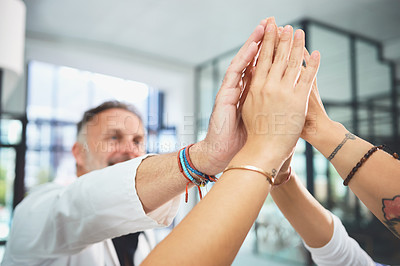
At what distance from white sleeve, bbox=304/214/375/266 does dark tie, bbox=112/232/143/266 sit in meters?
0.70

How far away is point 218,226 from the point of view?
433 mm

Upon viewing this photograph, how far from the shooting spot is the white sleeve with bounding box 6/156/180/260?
75cm

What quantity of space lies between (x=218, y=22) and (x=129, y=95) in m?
2.55

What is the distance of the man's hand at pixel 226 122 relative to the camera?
28.5 inches

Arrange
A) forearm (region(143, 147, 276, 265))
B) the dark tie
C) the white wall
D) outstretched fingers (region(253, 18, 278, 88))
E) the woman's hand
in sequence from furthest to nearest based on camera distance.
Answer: the white wall, the dark tie, outstretched fingers (region(253, 18, 278, 88)), the woman's hand, forearm (region(143, 147, 276, 265))

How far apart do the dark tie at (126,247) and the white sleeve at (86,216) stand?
0.36 meters

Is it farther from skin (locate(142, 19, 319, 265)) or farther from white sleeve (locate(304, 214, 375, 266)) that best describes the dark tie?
Result: skin (locate(142, 19, 319, 265))

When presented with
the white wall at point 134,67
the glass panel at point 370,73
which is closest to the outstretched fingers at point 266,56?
the glass panel at point 370,73

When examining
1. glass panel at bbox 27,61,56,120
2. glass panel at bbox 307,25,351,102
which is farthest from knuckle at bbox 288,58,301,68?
glass panel at bbox 27,61,56,120

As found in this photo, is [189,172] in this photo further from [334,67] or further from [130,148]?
[334,67]

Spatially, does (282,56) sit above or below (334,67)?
below

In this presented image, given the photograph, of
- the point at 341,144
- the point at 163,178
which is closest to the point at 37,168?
the point at 163,178

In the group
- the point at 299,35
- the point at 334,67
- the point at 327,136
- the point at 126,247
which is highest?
the point at 334,67

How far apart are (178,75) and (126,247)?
16.1ft
